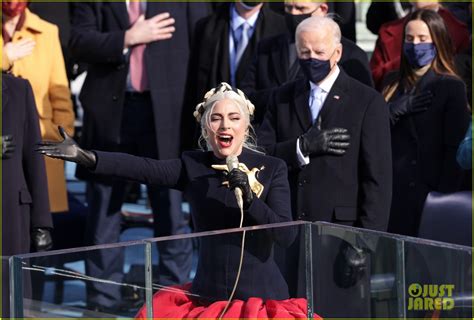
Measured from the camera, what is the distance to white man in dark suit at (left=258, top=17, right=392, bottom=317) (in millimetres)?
5934

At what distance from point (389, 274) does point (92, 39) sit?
3.23 metres

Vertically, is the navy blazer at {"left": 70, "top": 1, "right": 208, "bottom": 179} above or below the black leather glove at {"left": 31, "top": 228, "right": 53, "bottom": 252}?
above

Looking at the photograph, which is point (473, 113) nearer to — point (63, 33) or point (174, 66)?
point (174, 66)

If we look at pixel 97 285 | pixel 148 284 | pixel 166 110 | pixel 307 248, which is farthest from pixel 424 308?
pixel 166 110

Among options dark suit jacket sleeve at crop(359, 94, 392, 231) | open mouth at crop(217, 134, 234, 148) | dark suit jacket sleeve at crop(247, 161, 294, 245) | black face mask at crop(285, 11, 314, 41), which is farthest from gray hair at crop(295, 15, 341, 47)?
open mouth at crop(217, 134, 234, 148)

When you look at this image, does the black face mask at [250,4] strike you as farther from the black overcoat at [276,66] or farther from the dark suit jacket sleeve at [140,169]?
the dark suit jacket sleeve at [140,169]

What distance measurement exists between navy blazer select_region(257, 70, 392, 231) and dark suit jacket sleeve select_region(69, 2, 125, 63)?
160 cm

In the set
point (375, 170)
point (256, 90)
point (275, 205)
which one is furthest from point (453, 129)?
point (275, 205)

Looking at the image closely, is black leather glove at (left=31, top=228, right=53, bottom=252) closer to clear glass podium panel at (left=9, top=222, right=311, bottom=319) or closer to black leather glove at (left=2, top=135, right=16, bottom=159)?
black leather glove at (left=2, top=135, right=16, bottom=159)

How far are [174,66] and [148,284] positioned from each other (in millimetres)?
3187

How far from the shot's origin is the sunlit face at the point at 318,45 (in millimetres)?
5996

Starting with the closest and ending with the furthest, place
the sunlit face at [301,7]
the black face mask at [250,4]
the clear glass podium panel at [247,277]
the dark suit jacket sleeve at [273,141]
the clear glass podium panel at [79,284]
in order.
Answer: the clear glass podium panel at [79,284], the clear glass podium panel at [247,277], the dark suit jacket sleeve at [273,141], the sunlit face at [301,7], the black face mask at [250,4]

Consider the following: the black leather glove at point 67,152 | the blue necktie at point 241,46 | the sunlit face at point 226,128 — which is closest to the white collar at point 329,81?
the blue necktie at point 241,46

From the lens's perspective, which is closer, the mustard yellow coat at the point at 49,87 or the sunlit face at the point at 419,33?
the sunlit face at the point at 419,33
